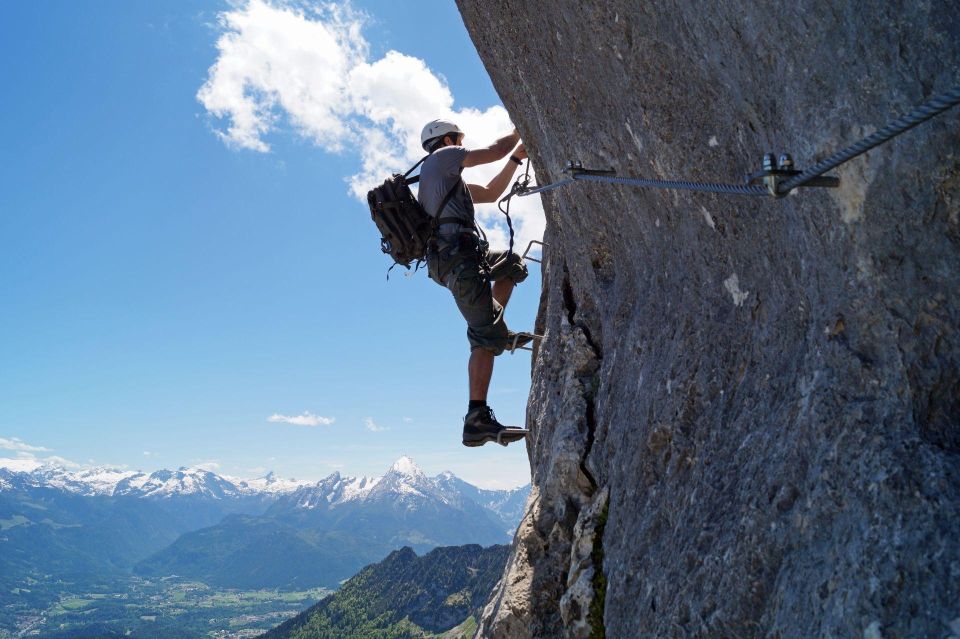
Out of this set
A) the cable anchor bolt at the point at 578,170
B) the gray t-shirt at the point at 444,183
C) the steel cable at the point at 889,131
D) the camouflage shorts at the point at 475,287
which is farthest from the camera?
the camouflage shorts at the point at 475,287

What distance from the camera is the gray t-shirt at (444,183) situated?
9055mm

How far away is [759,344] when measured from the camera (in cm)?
445

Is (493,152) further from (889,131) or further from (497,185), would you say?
(889,131)

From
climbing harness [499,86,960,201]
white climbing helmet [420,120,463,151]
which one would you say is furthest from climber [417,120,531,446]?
climbing harness [499,86,960,201]

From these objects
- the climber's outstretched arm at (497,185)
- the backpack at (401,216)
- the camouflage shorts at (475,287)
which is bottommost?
the camouflage shorts at (475,287)

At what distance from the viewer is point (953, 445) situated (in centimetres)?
295

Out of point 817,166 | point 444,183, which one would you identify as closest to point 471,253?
point 444,183

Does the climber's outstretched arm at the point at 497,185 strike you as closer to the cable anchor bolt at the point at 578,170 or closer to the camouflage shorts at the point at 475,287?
the camouflage shorts at the point at 475,287

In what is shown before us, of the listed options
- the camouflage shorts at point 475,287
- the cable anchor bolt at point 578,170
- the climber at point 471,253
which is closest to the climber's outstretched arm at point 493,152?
the climber at point 471,253

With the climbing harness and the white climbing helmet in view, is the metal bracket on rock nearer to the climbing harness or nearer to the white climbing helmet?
the climbing harness

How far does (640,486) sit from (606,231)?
10.9ft

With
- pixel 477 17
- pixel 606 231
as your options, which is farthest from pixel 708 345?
pixel 477 17

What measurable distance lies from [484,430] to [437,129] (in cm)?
426

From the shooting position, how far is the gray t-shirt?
29.7 feet
